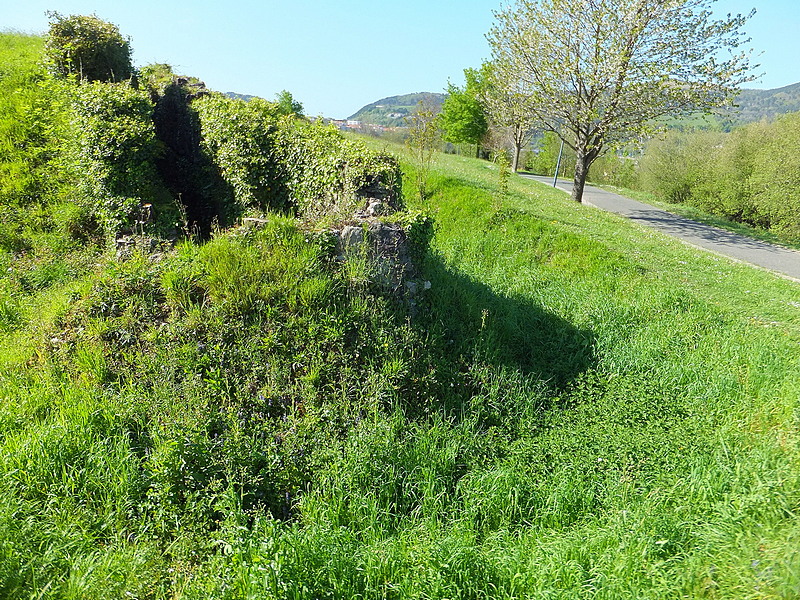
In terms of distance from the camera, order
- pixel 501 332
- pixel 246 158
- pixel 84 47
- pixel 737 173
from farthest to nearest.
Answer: pixel 737 173 < pixel 84 47 < pixel 246 158 < pixel 501 332

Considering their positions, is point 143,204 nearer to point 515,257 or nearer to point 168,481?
point 168,481

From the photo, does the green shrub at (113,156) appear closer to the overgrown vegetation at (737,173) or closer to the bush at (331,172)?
the bush at (331,172)

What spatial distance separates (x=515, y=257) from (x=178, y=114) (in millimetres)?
8045

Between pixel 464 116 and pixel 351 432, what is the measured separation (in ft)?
119

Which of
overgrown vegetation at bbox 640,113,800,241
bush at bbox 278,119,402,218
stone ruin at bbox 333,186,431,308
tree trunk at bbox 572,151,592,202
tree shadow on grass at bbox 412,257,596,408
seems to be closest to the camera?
stone ruin at bbox 333,186,431,308

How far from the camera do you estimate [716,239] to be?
16.5 metres

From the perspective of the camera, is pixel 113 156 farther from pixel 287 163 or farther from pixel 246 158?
pixel 287 163

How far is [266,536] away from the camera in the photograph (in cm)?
339

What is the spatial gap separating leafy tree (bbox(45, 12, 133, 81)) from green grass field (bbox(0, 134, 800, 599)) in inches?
217

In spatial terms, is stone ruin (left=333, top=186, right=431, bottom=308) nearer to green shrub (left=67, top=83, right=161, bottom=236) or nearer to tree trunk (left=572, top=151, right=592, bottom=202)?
green shrub (left=67, top=83, right=161, bottom=236)

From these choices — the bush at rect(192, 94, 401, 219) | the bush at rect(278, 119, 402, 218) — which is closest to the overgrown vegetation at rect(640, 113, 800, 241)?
the bush at rect(278, 119, 402, 218)

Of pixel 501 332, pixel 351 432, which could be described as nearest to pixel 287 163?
pixel 501 332

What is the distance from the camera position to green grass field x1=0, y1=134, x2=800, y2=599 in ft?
10.6

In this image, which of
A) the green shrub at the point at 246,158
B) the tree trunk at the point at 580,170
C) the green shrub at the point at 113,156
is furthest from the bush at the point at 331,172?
the tree trunk at the point at 580,170
